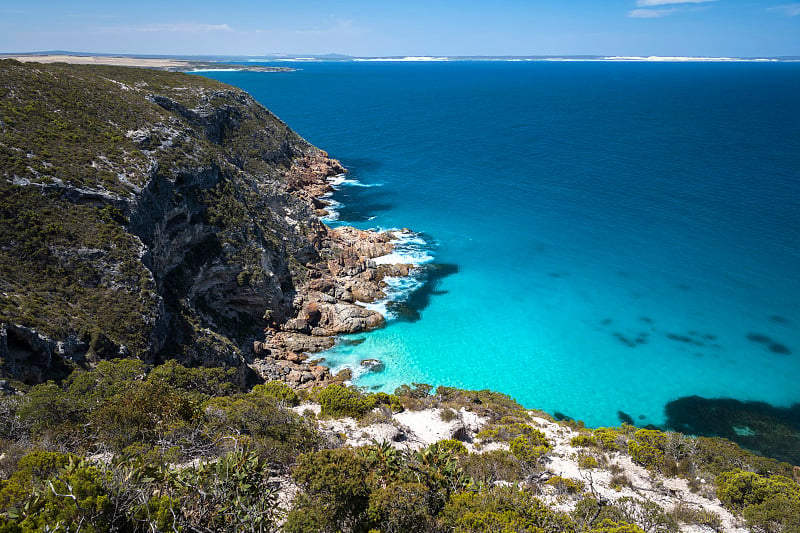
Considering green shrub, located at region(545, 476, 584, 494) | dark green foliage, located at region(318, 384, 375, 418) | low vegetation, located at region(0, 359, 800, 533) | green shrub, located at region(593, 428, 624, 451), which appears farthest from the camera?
dark green foliage, located at region(318, 384, 375, 418)

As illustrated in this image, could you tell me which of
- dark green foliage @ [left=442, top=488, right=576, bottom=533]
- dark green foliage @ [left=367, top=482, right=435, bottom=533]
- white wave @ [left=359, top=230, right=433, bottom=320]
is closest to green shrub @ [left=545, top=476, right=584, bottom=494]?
dark green foliage @ [left=442, top=488, right=576, bottom=533]

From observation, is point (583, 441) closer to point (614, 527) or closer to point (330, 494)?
point (614, 527)

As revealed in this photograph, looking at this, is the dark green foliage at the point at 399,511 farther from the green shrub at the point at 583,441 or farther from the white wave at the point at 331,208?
the white wave at the point at 331,208

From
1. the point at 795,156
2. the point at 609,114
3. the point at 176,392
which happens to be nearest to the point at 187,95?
the point at 176,392

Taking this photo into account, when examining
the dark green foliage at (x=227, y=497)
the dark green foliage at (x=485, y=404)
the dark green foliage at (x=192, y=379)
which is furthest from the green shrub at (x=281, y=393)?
the dark green foliage at (x=227, y=497)

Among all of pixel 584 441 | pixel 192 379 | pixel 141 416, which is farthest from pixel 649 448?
pixel 192 379

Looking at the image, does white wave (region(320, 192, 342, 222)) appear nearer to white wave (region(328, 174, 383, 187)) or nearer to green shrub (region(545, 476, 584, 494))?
white wave (region(328, 174, 383, 187))

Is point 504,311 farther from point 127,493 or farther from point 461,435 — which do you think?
point 127,493
